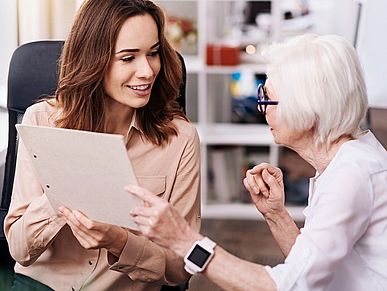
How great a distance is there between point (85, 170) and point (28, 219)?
12.3 inches

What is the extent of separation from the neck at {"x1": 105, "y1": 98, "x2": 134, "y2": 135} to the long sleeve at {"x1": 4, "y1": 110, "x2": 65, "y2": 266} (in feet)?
0.57

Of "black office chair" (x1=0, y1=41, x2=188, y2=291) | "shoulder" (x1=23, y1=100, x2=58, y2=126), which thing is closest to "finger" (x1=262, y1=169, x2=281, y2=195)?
"shoulder" (x1=23, y1=100, x2=58, y2=126)

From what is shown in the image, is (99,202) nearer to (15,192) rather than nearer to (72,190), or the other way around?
(72,190)

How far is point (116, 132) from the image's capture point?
6.42 ft

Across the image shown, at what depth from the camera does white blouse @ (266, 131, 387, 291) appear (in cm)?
145

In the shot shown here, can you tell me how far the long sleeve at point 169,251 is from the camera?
176 centimetres

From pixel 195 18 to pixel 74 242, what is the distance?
234 centimetres

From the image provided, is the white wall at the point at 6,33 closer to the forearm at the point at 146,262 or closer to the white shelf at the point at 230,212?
the forearm at the point at 146,262

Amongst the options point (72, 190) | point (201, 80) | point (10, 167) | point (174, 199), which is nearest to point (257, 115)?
point (201, 80)

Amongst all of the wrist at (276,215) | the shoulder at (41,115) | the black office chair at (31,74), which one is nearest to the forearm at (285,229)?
the wrist at (276,215)

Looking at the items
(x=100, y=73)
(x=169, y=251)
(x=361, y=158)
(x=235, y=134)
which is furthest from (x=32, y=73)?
(x=235, y=134)

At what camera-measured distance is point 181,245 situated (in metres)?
1.48

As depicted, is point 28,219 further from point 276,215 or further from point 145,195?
point 276,215

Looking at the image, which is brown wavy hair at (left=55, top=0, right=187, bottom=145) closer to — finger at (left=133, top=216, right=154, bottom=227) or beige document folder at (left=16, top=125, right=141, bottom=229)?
beige document folder at (left=16, top=125, right=141, bottom=229)
